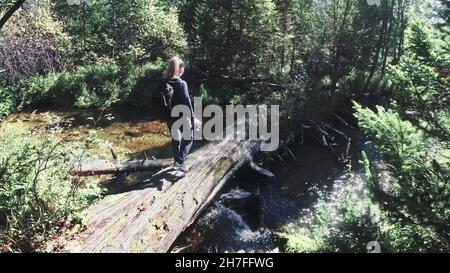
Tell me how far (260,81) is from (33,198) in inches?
568

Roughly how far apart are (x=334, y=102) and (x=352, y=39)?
6540 millimetres

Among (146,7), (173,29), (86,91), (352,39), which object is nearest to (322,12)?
(352,39)

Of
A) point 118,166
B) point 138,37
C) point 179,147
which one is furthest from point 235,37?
point 179,147

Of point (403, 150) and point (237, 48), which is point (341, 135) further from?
point (403, 150)

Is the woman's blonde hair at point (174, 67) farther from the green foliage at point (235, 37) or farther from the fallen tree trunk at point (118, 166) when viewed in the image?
the green foliage at point (235, 37)

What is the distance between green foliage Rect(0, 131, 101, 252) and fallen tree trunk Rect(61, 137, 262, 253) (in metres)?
0.40

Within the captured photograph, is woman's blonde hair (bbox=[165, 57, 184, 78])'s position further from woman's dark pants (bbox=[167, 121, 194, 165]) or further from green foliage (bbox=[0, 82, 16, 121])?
green foliage (bbox=[0, 82, 16, 121])

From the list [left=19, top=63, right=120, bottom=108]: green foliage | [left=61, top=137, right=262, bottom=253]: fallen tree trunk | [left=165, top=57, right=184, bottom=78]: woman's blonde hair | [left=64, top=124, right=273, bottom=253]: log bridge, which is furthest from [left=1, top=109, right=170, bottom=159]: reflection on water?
[left=165, top=57, right=184, bottom=78]: woman's blonde hair

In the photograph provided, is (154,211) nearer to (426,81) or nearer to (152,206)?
(152,206)

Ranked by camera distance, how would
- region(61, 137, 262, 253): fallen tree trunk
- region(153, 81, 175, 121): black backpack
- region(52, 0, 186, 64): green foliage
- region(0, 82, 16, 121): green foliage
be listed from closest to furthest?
region(61, 137, 262, 253): fallen tree trunk < region(153, 81, 175, 121): black backpack < region(0, 82, 16, 121): green foliage < region(52, 0, 186, 64): green foliage

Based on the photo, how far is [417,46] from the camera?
460cm

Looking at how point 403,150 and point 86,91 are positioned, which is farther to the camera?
point 86,91

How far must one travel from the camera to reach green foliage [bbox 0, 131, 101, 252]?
17.1 feet

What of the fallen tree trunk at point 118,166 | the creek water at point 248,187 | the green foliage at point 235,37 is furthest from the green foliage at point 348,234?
the green foliage at point 235,37
